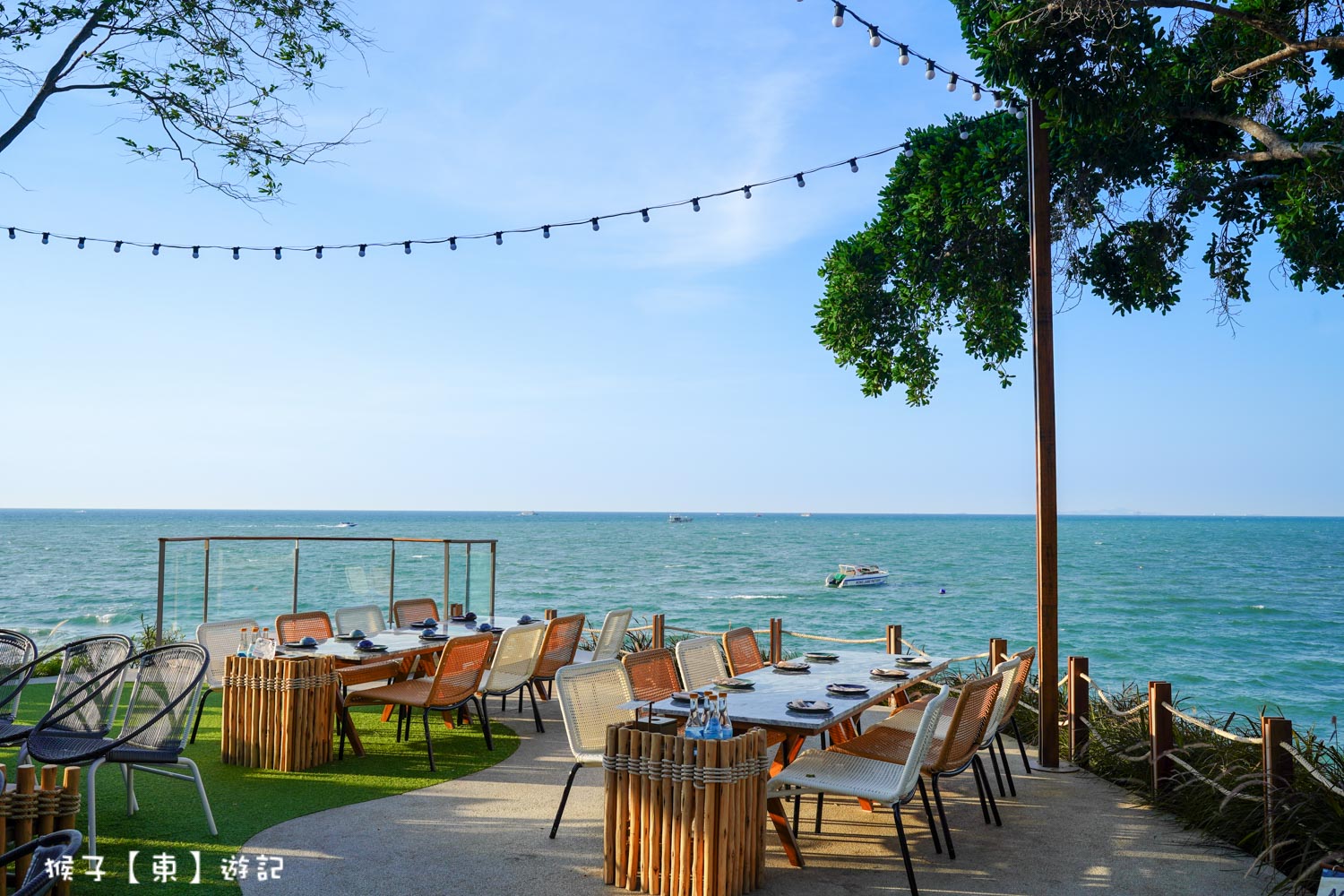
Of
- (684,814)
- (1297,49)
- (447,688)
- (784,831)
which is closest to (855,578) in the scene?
(447,688)

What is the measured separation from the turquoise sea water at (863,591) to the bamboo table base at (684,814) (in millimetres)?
6017

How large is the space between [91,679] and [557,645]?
3438mm

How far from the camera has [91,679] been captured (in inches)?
191

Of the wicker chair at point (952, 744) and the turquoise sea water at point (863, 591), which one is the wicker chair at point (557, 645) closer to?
the turquoise sea water at point (863, 591)

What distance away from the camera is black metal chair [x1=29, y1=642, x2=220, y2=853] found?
4.54 meters

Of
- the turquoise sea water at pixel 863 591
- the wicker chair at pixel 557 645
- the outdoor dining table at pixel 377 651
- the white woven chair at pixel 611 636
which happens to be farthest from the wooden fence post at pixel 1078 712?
the turquoise sea water at pixel 863 591

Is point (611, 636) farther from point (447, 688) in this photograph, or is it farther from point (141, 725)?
point (141, 725)

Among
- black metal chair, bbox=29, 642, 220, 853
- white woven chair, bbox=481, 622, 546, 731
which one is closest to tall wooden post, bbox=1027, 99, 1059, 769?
white woven chair, bbox=481, 622, 546, 731

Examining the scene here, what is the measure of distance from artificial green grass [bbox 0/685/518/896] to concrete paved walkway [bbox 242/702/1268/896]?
0.21 meters

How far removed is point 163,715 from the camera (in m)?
4.66

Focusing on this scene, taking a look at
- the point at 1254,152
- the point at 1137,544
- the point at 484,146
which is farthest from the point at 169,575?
the point at 1137,544

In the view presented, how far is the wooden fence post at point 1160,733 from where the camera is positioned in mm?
5461

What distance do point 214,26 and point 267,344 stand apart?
3931cm

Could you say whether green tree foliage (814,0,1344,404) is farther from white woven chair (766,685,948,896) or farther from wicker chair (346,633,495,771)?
wicker chair (346,633,495,771)
